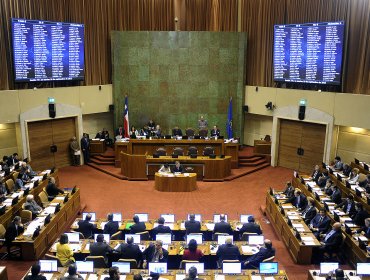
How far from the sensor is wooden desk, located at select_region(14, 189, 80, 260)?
31.5ft

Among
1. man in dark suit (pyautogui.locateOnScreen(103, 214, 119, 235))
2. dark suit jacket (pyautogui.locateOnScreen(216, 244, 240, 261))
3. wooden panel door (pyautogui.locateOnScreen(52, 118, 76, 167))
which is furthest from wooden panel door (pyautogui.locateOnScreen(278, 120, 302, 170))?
man in dark suit (pyautogui.locateOnScreen(103, 214, 119, 235))

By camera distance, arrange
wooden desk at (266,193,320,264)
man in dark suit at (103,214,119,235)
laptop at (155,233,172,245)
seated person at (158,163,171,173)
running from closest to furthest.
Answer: laptop at (155,233,172,245) < wooden desk at (266,193,320,264) < man in dark suit at (103,214,119,235) < seated person at (158,163,171,173)

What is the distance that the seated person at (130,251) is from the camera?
850 cm

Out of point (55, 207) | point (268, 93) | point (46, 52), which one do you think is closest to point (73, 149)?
point (46, 52)

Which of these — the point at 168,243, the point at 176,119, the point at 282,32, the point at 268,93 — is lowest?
the point at 168,243

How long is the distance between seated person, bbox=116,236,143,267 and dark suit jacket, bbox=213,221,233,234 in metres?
2.36

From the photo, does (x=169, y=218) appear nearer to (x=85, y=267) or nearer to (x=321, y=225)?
(x=85, y=267)

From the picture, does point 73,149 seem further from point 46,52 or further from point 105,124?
point 46,52

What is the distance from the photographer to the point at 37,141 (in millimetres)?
17438

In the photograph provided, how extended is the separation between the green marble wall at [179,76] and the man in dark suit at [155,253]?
12.4 m

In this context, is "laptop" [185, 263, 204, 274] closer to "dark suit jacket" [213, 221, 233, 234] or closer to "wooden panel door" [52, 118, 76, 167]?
"dark suit jacket" [213, 221, 233, 234]

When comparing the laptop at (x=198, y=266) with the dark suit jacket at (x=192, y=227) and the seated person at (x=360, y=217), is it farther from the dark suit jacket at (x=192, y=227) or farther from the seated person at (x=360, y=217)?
the seated person at (x=360, y=217)

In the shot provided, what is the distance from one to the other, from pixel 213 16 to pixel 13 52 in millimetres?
10377

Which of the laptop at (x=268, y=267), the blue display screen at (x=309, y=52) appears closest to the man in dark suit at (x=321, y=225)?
the laptop at (x=268, y=267)
